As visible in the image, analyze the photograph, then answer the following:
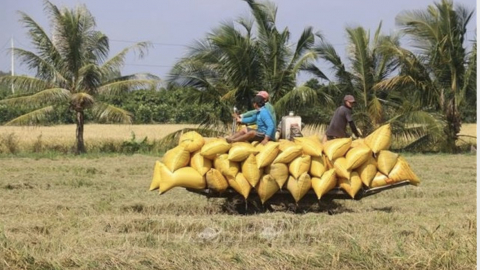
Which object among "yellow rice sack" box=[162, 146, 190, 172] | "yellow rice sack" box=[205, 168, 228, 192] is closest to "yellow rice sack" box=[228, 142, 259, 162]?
"yellow rice sack" box=[205, 168, 228, 192]

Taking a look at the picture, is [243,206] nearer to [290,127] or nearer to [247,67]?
[290,127]

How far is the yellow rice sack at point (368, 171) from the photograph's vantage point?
815 centimetres

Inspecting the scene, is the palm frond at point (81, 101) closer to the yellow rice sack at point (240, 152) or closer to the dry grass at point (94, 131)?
the dry grass at point (94, 131)

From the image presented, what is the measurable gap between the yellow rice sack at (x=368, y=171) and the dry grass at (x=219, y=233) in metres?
0.40

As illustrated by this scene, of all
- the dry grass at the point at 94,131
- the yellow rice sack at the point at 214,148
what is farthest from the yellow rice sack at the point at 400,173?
the dry grass at the point at 94,131

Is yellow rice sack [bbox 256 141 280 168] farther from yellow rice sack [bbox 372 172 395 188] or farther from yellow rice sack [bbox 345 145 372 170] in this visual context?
yellow rice sack [bbox 372 172 395 188]

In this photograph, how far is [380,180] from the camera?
323 inches

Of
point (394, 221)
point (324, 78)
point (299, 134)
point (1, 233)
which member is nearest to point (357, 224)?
point (394, 221)

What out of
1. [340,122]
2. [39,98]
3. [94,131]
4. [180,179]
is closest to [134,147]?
[39,98]

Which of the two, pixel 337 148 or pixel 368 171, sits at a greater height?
pixel 337 148

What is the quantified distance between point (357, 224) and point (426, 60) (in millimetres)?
14014

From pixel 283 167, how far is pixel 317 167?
37 centimetres

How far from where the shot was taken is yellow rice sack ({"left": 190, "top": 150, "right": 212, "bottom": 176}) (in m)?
8.13

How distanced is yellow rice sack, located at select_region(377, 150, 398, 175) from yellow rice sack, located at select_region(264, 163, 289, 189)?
1031mm
